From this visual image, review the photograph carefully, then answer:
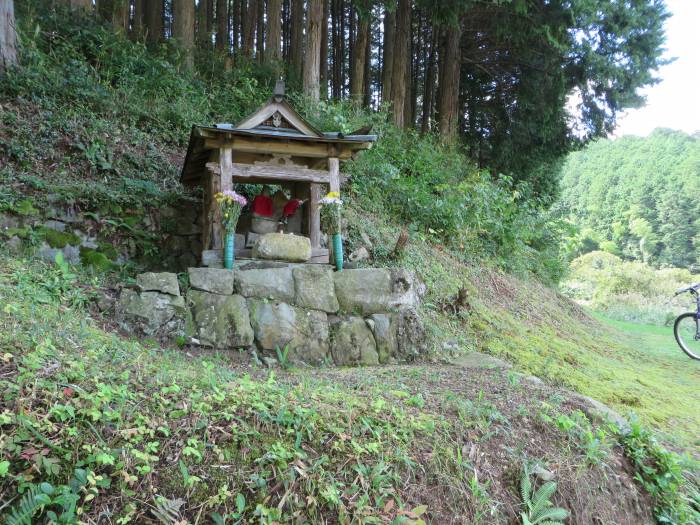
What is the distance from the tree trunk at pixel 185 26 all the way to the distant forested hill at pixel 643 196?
89.7 ft

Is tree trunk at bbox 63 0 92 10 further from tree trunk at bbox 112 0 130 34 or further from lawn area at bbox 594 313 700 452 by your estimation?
lawn area at bbox 594 313 700 452

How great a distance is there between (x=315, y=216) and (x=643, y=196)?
140ft

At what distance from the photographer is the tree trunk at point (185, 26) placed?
12.0m

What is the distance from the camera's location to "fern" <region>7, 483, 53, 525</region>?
194cm

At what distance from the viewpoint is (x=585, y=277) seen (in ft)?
91.9

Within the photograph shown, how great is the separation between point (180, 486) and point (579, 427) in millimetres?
2761

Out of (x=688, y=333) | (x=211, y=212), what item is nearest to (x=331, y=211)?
(x=211, y=212)

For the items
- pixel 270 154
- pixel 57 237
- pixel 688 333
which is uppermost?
pixel 270 154

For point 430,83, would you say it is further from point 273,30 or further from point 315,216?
point 315,216

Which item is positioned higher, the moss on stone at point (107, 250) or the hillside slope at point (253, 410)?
the moss on stone at point (107, 250)

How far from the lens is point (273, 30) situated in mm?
13750

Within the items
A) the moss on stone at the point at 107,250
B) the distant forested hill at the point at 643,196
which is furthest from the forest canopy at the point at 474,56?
the distant forested hill at the point at 643,196

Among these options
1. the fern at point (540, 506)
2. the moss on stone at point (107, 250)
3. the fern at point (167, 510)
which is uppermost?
the moss on stone at point (107, 250)

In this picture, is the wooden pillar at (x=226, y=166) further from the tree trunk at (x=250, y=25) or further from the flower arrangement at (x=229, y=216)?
the tree trunk at (x=250, y=25)
